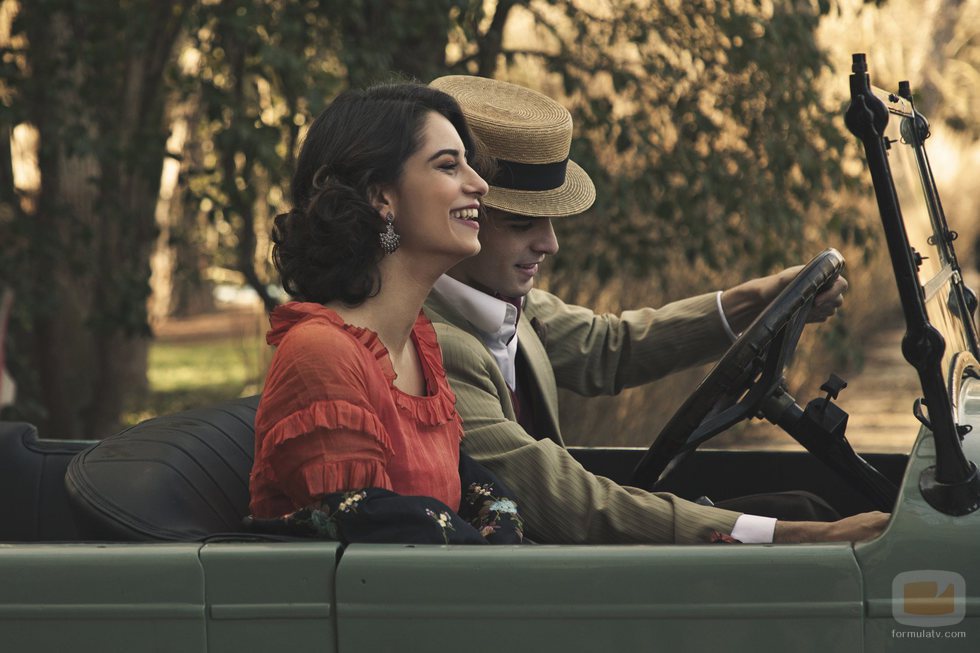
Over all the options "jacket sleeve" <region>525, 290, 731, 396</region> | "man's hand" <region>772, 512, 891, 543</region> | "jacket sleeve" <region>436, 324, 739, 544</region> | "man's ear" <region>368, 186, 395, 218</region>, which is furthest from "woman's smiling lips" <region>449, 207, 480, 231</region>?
"jacket sleeve" <region>525, 290, 731, 396</region>

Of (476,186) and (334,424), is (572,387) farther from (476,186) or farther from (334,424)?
(334,424)

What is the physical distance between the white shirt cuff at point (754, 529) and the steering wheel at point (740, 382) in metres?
0.25

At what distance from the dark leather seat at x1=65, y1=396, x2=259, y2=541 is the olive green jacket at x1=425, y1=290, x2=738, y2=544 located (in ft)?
1.40

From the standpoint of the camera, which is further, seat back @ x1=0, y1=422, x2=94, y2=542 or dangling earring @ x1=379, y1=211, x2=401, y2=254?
seat back @ x1=0, y1=422, x2=94, y2=542

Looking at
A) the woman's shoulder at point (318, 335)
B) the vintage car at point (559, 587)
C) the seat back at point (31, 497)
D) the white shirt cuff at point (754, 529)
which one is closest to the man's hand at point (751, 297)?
the white shirt cuff at point (754, 529)

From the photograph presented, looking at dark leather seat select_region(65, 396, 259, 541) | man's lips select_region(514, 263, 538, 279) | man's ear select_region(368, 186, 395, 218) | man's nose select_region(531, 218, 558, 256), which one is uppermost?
man's ear select_region(368, 186, 395, 218)

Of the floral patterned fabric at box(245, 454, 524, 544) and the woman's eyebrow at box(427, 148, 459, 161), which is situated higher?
the woman's eyebrow at box(427, 148, 459, 161)

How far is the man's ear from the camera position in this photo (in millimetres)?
2104

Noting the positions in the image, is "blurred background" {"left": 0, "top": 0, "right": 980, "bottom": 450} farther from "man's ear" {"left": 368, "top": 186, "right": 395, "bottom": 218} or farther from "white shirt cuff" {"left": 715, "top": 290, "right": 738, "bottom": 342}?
"man's ear" {"left": 368, "top": 186, "right": 395, "bottom": 218}

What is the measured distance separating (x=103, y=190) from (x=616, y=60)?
2284 millimetres

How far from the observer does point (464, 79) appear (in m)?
2.81

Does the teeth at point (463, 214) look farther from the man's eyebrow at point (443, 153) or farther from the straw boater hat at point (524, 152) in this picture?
the straw boater hat at point (524, 152)

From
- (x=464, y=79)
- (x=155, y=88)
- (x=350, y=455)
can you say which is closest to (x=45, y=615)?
(x=350, y=455)

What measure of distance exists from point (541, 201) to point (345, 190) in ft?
2.04
